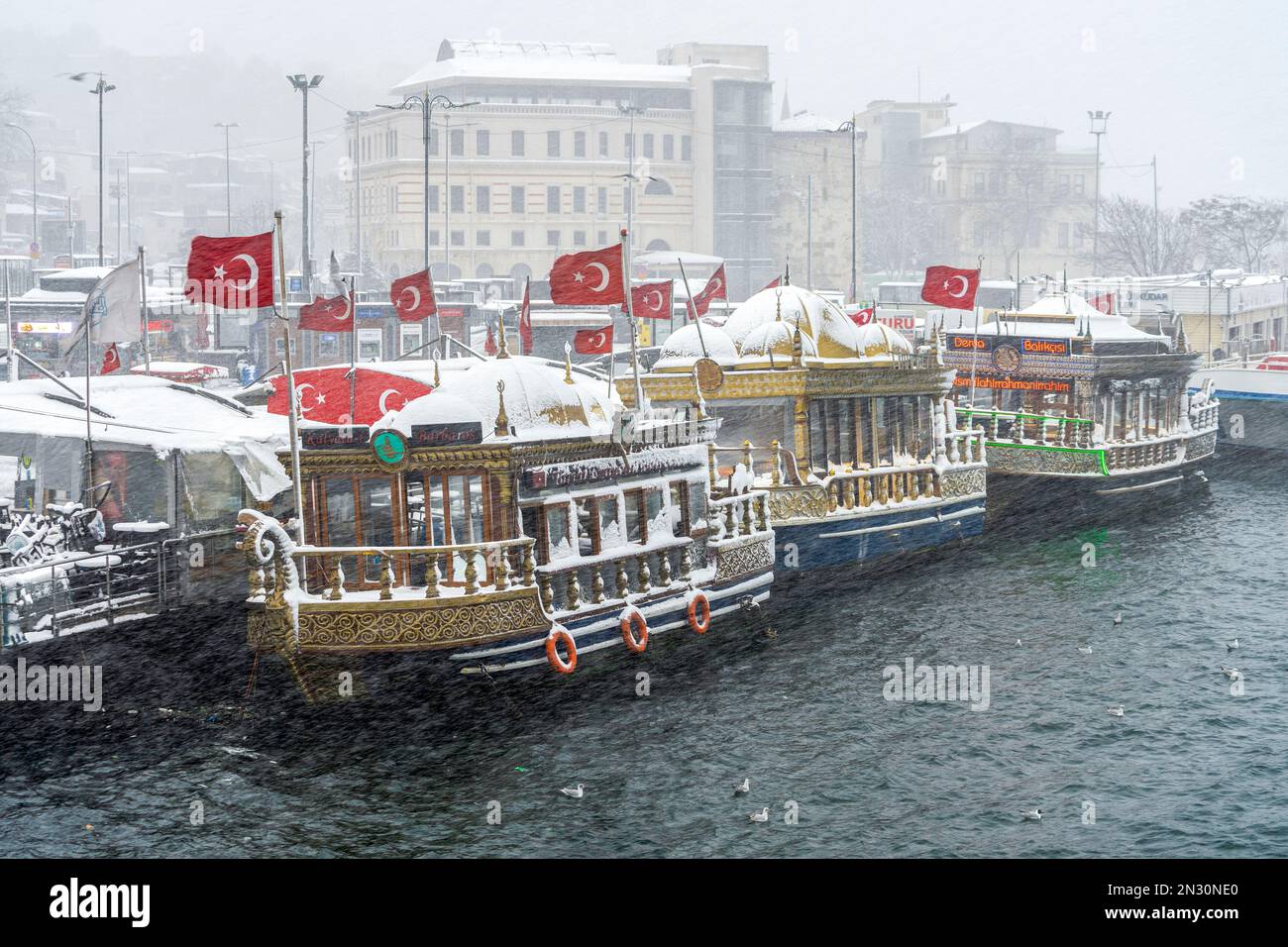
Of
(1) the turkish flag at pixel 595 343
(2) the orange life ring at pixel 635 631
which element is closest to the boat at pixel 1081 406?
(1) the turkish flag at pixel 595 343

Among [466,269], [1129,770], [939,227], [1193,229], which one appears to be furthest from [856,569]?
[939,227]

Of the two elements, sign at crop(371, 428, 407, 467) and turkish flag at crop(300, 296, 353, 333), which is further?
turkish flag at crop(300, 296, 353, 333)

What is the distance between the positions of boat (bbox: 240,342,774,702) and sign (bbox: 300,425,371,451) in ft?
0.05

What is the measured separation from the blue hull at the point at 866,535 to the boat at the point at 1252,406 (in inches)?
775

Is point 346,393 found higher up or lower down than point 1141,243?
lower down

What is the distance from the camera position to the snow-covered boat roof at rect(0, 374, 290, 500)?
21734 millimetres

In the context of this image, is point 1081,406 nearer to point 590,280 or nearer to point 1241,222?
point 590,280

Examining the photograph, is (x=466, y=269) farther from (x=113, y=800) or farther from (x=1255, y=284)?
(x=113, y=800)

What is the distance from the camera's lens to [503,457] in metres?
17.2

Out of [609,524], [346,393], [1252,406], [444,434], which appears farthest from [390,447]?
[1252,406]

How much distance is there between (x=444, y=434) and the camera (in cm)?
1711

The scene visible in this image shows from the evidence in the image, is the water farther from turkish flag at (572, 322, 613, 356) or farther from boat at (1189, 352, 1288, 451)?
boat at (1189, 352, 1288, 451)

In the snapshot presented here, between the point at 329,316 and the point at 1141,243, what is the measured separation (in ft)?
300

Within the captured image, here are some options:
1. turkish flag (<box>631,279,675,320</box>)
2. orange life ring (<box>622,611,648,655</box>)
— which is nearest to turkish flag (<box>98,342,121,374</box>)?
turkish flag (<box>631,279,675,320</box>)
